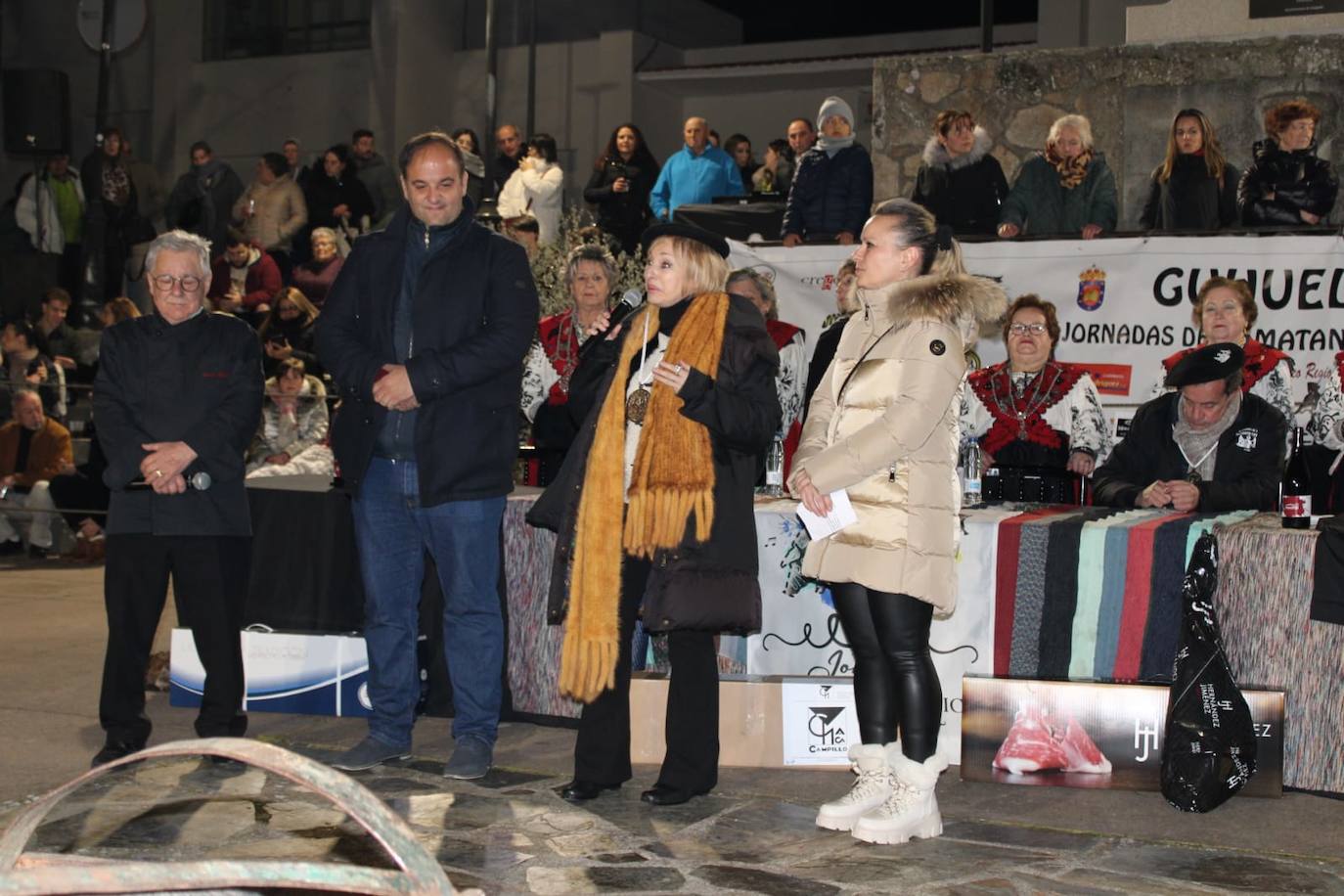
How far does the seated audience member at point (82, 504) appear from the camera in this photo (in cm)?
1043

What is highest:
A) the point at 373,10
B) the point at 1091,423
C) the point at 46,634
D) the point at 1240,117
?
the point at 373,10

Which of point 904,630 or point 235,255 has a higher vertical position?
point 235,255

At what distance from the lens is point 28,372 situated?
1155cm

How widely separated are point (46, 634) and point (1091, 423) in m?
4.76

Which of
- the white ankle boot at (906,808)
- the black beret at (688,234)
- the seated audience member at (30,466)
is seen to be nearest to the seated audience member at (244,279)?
the seated audience member at (30,466)

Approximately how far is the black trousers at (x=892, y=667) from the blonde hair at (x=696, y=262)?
98cm

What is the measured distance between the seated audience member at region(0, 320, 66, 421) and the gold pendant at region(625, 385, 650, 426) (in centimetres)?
767

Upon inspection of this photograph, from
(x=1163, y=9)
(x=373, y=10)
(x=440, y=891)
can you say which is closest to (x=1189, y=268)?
(x=1163, y=9)

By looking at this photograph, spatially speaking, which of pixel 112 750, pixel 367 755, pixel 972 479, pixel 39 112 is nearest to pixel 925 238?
pixel 972 479

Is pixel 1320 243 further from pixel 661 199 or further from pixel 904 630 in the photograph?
pixel 661 199

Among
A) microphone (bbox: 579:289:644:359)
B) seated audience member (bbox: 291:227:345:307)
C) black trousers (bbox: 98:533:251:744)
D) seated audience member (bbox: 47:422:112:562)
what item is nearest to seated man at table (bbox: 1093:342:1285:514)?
microphone (bbox: 579:289:644:359)

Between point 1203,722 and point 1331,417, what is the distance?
2148 millimetres

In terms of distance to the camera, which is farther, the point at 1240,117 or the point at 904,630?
the point at 1240,117

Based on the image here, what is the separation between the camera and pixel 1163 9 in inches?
400
